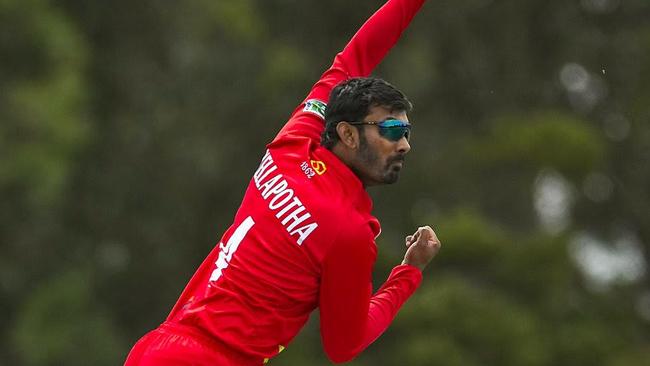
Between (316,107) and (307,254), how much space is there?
2.48 ft

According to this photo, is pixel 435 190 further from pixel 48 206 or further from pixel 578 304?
pixel 48 206

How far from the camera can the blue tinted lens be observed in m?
5.80

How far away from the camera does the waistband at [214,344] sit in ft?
19.0

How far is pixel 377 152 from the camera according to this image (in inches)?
229

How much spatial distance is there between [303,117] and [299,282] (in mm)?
756

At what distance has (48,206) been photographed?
64.9ft

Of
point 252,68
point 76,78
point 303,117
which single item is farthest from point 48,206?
point 303,117

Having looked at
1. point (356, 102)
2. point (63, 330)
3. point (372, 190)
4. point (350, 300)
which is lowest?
point (372, 190)

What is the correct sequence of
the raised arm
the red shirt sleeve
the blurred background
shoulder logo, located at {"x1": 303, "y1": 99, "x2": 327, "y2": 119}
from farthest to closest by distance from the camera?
1. the blurred background
2. the raised arm
3. shoulder logo, located at {"x1": 303, "y1": 99, "x2": 327, "y2": 119}
4. the red shirt sleeve

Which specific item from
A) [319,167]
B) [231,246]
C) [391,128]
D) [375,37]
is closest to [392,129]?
[391,128]

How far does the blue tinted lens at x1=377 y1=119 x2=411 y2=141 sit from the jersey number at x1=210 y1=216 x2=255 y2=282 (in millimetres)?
587

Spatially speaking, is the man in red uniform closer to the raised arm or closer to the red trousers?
the red trousers

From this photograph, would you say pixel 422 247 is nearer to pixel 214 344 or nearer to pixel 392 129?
pixel 392 129

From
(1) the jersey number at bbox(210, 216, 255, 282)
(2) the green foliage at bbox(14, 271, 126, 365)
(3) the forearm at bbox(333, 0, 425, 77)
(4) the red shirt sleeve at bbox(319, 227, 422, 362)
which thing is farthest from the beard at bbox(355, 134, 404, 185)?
(2) the green foliage at bbox(14, 271, 126, 365)
